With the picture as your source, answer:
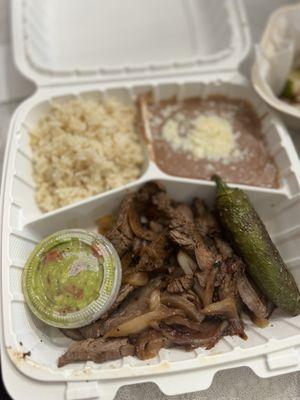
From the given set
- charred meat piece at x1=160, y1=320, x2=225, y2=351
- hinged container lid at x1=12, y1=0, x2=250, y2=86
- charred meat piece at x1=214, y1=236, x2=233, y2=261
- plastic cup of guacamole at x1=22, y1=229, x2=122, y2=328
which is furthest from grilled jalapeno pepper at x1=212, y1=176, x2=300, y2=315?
hinged container lid at x1=12, y1=0, x2=250, y2=86

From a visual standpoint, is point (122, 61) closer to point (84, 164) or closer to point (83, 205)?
point (84, 164)

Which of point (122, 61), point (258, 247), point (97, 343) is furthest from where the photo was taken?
point (122, 61)

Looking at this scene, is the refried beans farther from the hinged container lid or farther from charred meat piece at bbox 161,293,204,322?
charred meat piece at bbox 161,293,204,322

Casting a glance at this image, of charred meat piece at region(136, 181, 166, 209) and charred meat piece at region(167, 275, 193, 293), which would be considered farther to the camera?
charred meat piece at region(136, 181, 166, 209)

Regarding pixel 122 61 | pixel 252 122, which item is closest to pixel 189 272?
pixel 252 122

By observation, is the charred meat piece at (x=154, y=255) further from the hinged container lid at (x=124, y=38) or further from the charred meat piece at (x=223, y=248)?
the hinged container lid at (x=124, y=38)

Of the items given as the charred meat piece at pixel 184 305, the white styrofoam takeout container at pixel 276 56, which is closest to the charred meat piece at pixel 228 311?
the charred meat piece at pixel 184 305
